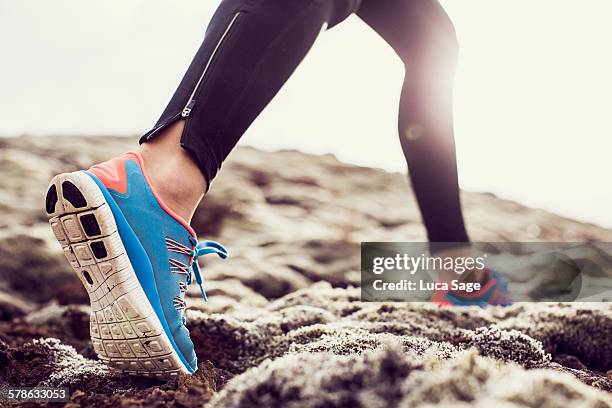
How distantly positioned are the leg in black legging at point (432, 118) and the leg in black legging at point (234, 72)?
1.85 feet

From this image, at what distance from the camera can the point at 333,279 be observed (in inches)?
131

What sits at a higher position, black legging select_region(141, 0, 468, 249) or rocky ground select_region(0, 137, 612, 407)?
black legging select_region(141, 0, 468, 249)

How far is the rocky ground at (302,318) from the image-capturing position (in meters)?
0.61

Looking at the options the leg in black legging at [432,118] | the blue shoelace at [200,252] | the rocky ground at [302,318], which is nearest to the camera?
the rocky ground at [302,318]

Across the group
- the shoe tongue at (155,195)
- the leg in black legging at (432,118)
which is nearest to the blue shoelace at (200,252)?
the shoe tongue at (155,195)

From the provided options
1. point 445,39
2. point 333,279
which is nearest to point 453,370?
point 445,39

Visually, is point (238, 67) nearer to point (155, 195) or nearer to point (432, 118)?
point (155, 195)

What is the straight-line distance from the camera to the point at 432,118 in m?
1.76

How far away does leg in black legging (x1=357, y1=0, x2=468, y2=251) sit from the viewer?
167 centimetres

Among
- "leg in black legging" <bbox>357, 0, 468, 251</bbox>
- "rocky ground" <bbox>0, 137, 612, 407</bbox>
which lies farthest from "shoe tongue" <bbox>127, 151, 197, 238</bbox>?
"leg in black legging" <bbox>357, 0, 468, 251</bbox>

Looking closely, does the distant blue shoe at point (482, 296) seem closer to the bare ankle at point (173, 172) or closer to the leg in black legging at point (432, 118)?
the leg in black legging at point (432, 118)

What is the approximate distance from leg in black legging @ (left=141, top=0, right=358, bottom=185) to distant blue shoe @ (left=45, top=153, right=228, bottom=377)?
0.12 meters

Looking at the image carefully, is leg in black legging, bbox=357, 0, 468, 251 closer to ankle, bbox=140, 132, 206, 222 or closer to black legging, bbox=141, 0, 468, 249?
black legging, bbox=141, 0, 468, 249

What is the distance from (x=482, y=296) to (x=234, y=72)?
1.05 meters
